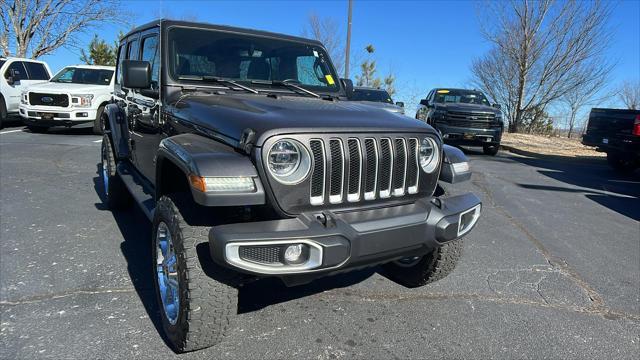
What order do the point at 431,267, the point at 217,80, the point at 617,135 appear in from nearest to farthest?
the point at 431,267
the point at 217,80
the point at 617,135

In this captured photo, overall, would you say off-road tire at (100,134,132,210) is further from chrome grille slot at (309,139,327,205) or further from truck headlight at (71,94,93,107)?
truck headlight at (71,94,93,107)

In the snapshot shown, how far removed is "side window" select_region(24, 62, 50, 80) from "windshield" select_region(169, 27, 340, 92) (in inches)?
478

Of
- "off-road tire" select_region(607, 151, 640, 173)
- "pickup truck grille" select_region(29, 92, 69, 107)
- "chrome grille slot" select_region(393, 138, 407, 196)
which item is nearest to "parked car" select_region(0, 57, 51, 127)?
"pickup truck grille" select_region(29, 92, 69, 107)

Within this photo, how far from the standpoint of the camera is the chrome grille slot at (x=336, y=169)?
2377mm

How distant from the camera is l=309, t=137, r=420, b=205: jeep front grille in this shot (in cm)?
235

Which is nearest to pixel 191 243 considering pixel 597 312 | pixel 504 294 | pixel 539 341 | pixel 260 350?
pixel 260 350

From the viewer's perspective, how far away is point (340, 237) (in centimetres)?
221

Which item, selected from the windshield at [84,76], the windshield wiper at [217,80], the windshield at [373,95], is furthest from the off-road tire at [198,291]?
the windshield at [84,76]

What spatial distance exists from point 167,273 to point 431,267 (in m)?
1.80

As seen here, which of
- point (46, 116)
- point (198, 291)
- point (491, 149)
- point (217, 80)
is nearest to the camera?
point (198, 291)

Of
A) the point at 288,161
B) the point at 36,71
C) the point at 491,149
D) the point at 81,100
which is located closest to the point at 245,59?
the point at 288,161

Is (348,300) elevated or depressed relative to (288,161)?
depressed

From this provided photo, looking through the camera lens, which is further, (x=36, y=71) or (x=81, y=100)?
(x=36, y=71)

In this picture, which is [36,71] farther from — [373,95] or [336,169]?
[336,169]
